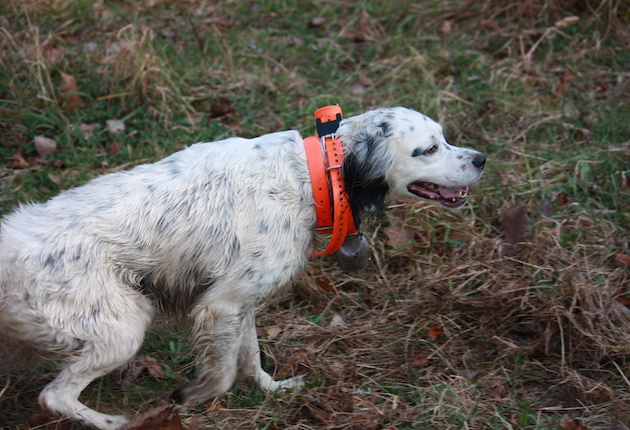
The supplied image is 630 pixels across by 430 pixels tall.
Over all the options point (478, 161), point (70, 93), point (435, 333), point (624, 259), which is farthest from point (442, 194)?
point (70, 93)

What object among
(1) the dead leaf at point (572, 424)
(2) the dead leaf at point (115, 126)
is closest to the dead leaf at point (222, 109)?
(2) the dead leaf at point (115, 126)

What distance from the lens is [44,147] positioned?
4.71m

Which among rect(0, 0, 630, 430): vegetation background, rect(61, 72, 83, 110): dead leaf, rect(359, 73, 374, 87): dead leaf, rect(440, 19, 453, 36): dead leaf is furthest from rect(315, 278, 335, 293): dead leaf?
rect(440, 19, 453, 36): dead leaf

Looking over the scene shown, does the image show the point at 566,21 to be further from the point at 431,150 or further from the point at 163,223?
the point at 163,223

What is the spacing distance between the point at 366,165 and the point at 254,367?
4.00ft

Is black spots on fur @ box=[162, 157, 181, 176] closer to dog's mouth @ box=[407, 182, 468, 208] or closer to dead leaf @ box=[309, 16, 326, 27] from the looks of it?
dog's mouth @ box=[407, 182, 468, 208]

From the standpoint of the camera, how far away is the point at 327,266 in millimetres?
4023

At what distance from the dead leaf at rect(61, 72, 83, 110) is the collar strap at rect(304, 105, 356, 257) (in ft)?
9.27

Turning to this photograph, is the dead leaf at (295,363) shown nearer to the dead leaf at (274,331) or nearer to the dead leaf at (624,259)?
the dead leaf at (274,331)

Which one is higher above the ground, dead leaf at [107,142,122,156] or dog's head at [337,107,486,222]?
dog's head at [337,107,486,222]

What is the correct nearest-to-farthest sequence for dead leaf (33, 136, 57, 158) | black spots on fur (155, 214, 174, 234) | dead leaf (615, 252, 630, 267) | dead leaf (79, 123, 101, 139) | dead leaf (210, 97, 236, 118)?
black spots on fur (155, 214, 174, 234) < dead leaf (615, 252, 630, 267) < dead leaf (33, 136, 57, 158) < dead leaf (79, 123, 101, 139) < dead leaf (210, 97, 236, 118)

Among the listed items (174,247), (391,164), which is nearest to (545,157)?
(391,164)

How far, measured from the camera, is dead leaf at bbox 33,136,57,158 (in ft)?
15.5

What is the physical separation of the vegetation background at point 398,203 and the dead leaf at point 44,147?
0.7 inches
